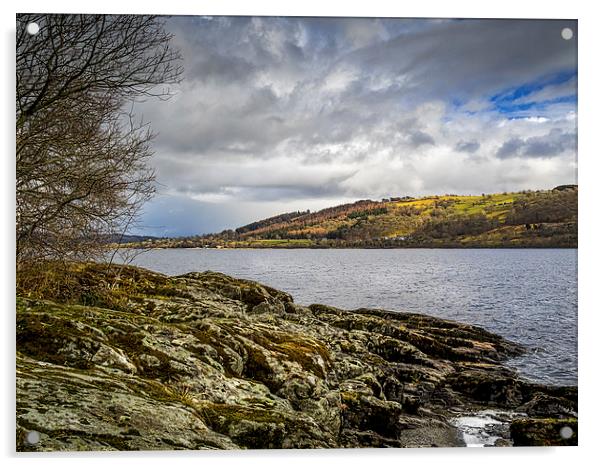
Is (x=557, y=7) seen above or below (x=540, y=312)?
above

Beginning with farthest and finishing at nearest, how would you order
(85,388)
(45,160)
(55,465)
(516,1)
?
(516,1) < (45,160) < (55,465) < (85,388)

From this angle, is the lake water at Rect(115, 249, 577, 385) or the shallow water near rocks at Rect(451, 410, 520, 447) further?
the lake water at Rect(115, 249, 577, 385)

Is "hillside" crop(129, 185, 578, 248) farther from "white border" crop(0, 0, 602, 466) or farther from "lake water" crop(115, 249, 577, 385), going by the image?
"white border" crop(0, 0, 602, 466)

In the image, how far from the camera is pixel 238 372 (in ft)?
16.9

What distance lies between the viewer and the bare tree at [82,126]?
17.3ft

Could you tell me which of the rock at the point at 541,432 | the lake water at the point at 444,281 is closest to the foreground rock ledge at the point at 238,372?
the rock at the point at 541,432

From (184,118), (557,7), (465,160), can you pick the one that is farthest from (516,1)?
(184,118)

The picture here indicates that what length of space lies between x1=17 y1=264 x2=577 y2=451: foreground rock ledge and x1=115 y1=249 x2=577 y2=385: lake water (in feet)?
0.49

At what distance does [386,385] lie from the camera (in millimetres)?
5801

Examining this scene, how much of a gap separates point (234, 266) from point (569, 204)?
148 inches

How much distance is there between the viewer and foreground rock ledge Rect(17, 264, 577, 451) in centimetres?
445

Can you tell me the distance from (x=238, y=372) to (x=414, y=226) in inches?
103

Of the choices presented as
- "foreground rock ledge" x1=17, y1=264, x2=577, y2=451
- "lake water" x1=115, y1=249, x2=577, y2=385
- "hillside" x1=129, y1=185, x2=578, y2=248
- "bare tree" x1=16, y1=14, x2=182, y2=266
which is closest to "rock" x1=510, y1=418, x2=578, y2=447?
"foreground rock ledge" x1=17, y1=264, x2=577, y2=451
